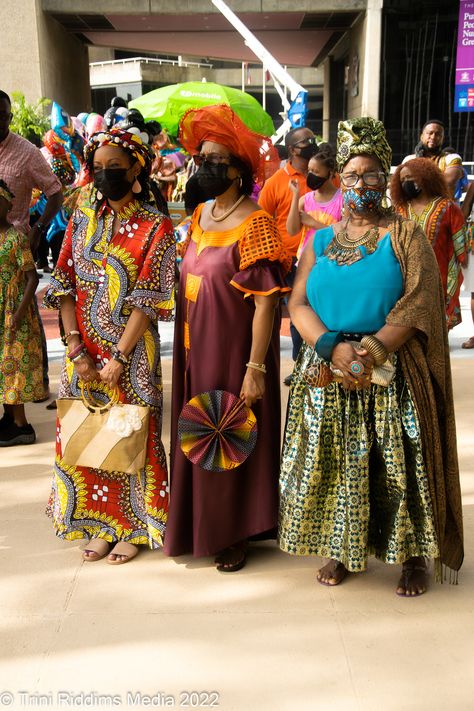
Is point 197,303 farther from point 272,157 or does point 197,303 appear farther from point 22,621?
point 22,621

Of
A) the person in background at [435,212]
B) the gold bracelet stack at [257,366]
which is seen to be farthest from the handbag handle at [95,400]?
the person in background at [435,212]

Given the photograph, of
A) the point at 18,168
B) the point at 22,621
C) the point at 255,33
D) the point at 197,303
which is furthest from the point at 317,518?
the point at 255,33

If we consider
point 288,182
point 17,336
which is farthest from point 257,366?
point 288,182

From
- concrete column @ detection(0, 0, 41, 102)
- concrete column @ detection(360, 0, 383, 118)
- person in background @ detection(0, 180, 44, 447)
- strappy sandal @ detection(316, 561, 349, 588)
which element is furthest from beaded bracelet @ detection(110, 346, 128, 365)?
concrete column @ detection(0, 0, 41, 102)

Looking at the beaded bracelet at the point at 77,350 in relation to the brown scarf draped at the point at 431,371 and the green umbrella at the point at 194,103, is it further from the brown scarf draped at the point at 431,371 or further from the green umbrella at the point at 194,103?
the green umbrella at the point at 194,103

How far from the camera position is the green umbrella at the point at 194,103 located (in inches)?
581

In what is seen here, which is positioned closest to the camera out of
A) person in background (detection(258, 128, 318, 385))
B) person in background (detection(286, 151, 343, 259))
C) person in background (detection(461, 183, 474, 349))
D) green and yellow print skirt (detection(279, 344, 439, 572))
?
green and yellow print skirt (detection(279, 344, 439, 572))

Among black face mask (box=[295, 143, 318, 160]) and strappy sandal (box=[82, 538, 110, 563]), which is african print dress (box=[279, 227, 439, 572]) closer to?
strappy sandal (box=[82, 538, 110, 563])

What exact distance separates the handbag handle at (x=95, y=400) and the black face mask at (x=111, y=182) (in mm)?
820

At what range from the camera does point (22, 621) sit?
287 cm

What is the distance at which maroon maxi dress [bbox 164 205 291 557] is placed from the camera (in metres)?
2.96

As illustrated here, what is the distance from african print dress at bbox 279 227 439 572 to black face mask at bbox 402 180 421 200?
2336 mm

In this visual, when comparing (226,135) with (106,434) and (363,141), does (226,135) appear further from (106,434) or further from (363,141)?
(106,434)

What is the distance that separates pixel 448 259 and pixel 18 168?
3.23 m
